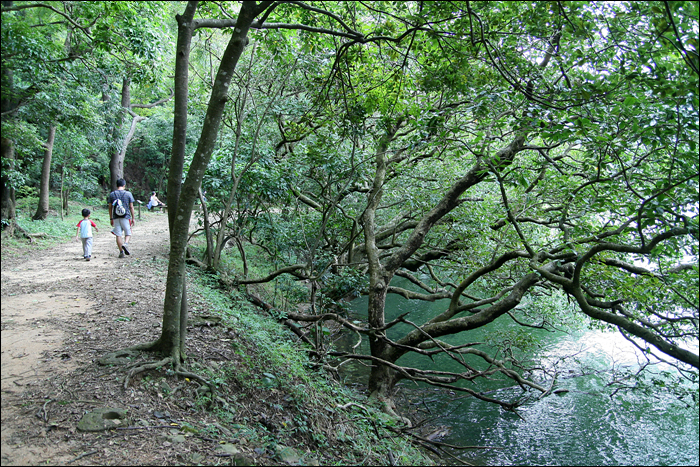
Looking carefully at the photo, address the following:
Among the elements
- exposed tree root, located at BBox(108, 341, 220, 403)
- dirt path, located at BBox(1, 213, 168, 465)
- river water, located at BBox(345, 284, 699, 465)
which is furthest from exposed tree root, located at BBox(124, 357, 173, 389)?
river water, located at BBox(345, 284, 699, 465)

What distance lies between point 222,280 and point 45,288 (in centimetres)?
332

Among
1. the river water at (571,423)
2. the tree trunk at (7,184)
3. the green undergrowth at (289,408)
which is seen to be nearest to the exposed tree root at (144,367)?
the green undergrowth at (289,408)

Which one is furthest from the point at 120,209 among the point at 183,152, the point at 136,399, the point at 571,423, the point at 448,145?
the point at 571,423

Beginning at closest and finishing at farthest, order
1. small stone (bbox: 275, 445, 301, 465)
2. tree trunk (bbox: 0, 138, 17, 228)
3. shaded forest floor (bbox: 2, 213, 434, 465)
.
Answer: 1. shaded forest floor (bbox: 2, 213, 434, 465)
2. small stone (bbox: 275, 445, 301, 465)
3. tree trunk (bbox: 0, 138, 17, 228)

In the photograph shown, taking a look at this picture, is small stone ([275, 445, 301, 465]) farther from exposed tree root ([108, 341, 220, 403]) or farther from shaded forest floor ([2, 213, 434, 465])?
exposed tree root ([108, 341, 220, 403])

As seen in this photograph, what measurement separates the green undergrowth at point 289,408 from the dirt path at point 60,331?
1.08m

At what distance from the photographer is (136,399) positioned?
4.13 meters

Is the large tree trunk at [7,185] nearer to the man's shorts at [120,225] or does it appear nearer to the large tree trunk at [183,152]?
the man's shorts at [120,225]

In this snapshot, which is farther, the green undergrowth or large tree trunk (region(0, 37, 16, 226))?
large tree trunk (region(0, 37, 16, 226))

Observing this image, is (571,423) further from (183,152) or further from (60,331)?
(60,331)

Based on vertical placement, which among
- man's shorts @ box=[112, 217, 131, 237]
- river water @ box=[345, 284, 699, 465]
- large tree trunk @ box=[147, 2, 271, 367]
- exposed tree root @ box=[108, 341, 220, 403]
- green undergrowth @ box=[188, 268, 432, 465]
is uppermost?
large tree trunk @ box=[147, 2, 271, 367]

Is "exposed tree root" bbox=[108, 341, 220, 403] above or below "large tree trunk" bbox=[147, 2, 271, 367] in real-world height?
below

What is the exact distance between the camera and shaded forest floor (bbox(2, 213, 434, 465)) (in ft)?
11.3

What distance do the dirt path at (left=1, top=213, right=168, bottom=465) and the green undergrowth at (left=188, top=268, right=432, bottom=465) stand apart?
108 cm
